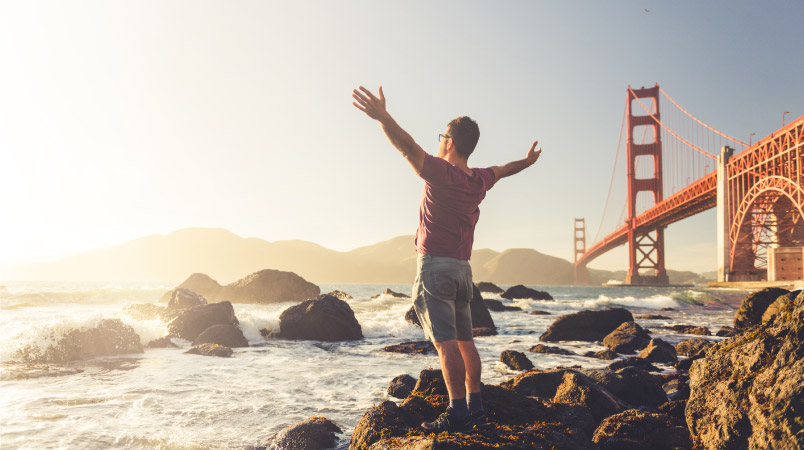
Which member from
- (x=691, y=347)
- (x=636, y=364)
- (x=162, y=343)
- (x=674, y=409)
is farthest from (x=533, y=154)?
(x=162, y=343)

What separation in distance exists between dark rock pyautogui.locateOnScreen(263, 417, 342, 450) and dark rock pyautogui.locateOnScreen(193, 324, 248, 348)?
618 cm

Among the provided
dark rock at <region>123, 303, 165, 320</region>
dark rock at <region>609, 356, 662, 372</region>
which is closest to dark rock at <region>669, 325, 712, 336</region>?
dark rock at <region>609, 356, 662, 372</region>

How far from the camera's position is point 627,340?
369 inches

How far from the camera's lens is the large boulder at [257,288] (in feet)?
96.4

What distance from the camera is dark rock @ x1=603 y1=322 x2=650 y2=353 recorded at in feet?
30.3

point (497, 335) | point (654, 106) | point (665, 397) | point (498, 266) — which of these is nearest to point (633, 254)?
point (654, 106)

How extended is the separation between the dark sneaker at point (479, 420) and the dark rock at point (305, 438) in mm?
1413

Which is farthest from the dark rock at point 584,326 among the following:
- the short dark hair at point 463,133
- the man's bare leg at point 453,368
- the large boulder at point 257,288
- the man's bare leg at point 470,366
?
the large boulder at point 257,288

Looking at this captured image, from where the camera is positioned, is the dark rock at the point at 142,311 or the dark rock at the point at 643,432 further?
the dark rock at the point at 142,311

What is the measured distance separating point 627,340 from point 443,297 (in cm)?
822

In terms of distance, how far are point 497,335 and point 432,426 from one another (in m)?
9.53

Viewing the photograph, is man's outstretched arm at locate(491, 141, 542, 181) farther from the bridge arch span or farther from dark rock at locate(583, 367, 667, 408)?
the bridge arch span

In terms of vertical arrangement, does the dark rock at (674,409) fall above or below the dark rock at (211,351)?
above

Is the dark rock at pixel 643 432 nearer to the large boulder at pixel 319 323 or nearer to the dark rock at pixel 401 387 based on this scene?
the dark rock at pixel 401 387
